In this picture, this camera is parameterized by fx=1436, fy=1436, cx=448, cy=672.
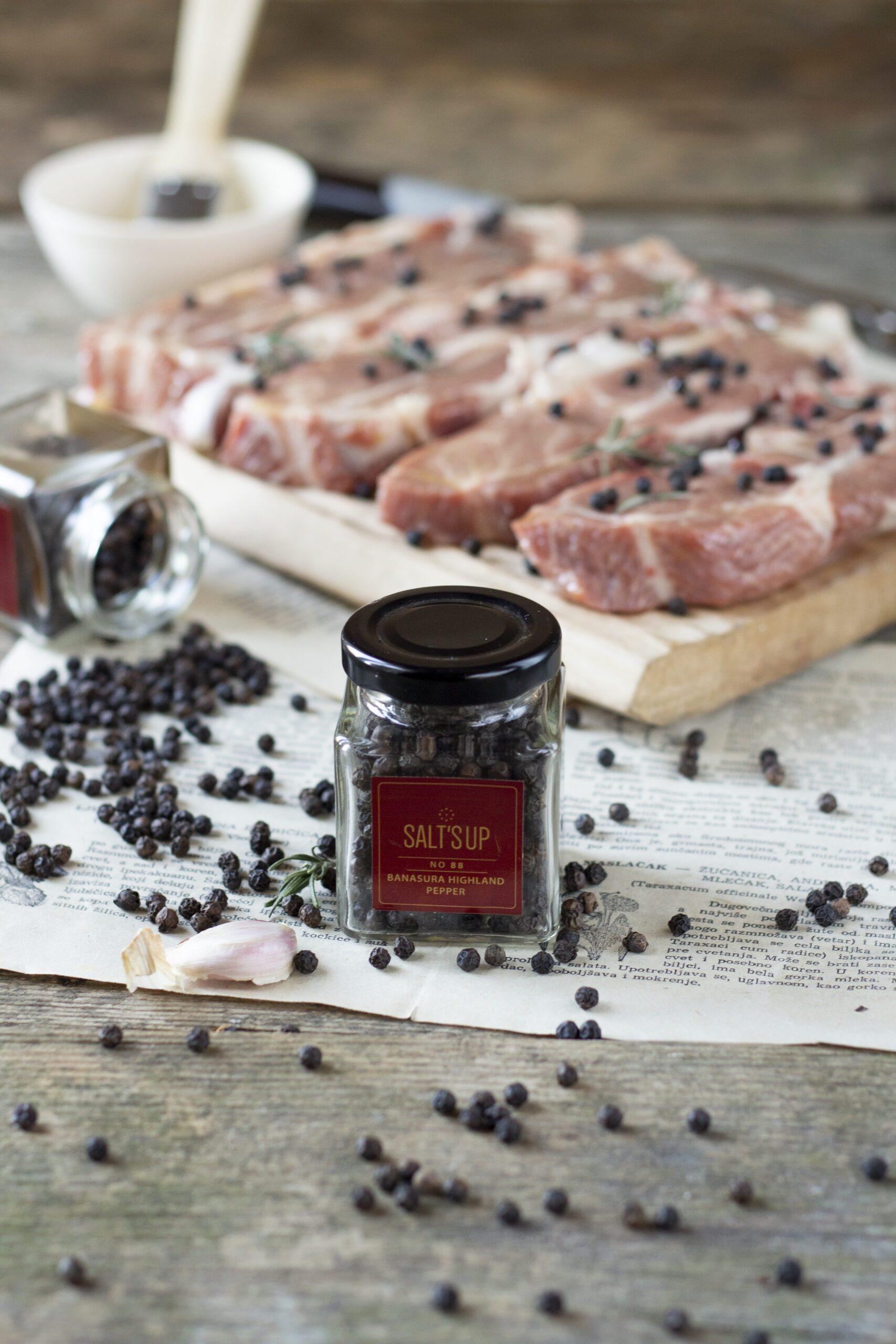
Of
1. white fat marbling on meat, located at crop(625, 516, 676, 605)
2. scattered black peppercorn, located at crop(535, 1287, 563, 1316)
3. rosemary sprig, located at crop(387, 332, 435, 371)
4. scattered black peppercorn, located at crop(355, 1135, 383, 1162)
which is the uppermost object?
white fat marbling on meat, located at crop(625, 516, 676, 605)

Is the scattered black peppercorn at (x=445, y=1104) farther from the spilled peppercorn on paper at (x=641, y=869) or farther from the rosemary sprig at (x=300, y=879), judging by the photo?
the rosemary sprig at (x=300, y=879)

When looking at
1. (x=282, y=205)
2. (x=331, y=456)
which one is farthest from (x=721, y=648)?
(x=282, y=205)

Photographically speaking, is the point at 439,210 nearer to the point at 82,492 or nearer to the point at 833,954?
the point at 82,492

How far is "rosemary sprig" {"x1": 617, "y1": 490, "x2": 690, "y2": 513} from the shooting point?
6.39ft

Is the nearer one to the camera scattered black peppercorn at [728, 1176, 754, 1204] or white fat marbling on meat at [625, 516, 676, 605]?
scattered black peppercorn at [728, 1176, 754, 1204]

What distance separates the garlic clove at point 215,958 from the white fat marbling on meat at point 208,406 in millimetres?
1075

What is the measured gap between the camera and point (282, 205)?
9.72ft

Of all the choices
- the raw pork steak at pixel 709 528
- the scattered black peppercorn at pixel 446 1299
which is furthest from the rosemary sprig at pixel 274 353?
the scattered black peppercorn at pixel 446 1299

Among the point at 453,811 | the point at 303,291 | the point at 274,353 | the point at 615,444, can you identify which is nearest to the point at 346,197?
the point at 303,291

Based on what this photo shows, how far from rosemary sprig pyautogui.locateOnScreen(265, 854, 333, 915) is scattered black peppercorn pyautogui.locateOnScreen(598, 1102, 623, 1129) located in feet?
1.40

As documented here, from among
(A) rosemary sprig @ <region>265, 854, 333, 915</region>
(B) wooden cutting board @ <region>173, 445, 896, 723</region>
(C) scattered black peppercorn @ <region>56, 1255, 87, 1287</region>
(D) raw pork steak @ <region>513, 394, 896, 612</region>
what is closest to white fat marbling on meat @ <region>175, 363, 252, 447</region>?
(B) wooden cutting board @ <region>173, 445, 896, 723</region>

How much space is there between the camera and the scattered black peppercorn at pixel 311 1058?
136 centimetres

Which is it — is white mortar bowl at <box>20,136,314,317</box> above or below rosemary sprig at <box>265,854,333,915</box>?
above

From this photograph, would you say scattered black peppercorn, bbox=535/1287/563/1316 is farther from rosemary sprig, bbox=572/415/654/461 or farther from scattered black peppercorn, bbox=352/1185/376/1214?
rosemary sprig, bbox=572/415/654/461
